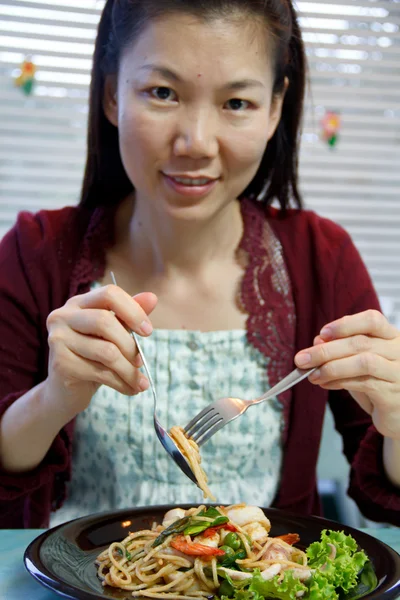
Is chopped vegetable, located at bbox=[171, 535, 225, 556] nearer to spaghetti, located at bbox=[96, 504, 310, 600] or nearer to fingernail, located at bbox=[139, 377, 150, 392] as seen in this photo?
spaghetti, located at bbox=[96, 504, 310, 600]

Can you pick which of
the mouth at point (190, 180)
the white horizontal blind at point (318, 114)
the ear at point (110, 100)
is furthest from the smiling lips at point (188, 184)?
the white horizontal blind at point (318, 114)

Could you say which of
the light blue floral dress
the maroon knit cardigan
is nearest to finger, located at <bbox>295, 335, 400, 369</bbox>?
the maroon knit cardigan

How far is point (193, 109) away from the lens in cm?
141

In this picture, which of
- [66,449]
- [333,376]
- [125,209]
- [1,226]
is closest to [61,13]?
[1,226]

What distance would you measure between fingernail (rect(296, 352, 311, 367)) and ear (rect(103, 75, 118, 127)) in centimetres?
73

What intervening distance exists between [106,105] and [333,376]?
0.81 meters

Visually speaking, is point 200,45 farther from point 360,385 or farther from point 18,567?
point 18,567

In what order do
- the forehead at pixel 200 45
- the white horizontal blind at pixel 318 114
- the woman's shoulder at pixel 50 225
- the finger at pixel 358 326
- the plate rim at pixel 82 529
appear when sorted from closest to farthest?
the plate rim at pixel 82 529, the finger at pixel 358 326, the forehead at pixel 200 45, the woman's shoulder at pixel 50 225, the white horizontal blind at pixel 318 114

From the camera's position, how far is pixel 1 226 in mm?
3125

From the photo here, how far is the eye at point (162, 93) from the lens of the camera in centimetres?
142

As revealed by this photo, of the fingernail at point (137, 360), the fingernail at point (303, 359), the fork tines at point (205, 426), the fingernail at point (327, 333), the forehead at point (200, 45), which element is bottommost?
the fork tines at point (205, 426)

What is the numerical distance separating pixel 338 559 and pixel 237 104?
0.82 metres

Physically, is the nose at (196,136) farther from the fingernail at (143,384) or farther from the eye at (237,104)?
the fingernail at (143,384)

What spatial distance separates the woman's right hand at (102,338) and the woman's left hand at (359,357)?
24cm
